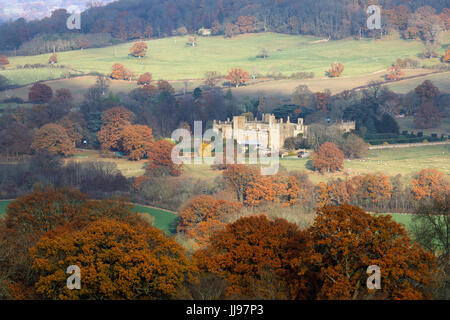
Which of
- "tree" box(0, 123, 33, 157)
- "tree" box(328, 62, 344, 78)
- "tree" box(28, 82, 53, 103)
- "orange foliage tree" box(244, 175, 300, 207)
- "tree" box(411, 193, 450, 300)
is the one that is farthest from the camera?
"tree" box(328, 62, 344, 78)

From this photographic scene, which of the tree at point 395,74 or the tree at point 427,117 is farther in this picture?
the tree at point 395,74

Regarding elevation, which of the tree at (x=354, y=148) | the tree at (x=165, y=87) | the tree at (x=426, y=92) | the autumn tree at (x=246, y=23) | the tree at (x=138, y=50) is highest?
the autumn tree at (x=246, y=23)

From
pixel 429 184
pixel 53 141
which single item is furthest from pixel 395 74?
pixel 429 184

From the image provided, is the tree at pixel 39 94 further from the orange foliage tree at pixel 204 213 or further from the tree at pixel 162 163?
the orange foliage tree at pixel 204 213

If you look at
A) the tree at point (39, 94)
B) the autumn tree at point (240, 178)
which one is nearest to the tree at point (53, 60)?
the tree at point (39, 94)

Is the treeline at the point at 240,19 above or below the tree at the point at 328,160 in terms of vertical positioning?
above

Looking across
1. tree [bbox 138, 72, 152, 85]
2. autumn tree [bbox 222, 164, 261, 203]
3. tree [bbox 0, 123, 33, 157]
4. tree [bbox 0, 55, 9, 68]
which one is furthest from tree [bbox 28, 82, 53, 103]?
autumn tree [bbox 222, 164, 261, 203]

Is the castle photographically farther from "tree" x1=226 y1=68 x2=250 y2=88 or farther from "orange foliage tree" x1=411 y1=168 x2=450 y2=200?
"tree" x1=226 y1=68 x2=250 y2=88
